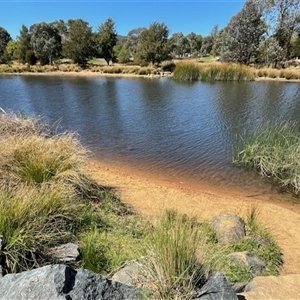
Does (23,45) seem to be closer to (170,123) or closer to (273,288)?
(170,123)

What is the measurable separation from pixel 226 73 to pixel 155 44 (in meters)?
15.0

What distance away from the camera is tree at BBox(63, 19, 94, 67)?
151 ft

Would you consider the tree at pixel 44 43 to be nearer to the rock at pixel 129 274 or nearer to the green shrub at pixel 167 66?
the green shrub at pixel 167 66

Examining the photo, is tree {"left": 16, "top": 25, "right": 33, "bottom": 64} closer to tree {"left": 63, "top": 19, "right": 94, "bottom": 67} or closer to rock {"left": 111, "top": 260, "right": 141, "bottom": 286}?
tree {"left": 63, "top": 19, "right": 94, "bottom": 67}

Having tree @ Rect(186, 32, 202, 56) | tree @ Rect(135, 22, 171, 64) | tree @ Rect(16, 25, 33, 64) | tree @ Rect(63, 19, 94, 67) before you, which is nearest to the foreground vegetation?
tree @ Rect(135, 22, 171, 64)

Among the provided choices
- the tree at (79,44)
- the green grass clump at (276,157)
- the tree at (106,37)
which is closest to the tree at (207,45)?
the tree at (106,37)

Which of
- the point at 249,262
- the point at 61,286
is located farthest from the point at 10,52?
the point at 61,286

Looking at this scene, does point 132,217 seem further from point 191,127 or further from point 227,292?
point 191,127

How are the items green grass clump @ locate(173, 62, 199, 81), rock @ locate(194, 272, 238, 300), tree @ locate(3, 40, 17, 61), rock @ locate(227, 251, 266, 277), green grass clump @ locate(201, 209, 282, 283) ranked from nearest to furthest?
1. rock @ locate(194, 272, 238, 300)
2. green grass clump @ locate(201, 209, 282, 283)
3. rock @ locate(227, 251, 266, 277)
4. green grass clump @ locate(173, 62, 199, 81)
5. tree @ locate(3, 40, 17, 61)

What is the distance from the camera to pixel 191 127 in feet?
39.8

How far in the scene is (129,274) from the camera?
238 centimetres

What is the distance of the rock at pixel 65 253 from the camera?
8.73 feet

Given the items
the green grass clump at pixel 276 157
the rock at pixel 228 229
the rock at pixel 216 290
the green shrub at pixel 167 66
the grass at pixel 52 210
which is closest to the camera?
the rock at pixel 216 290

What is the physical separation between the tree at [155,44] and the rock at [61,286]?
41.0 metres
